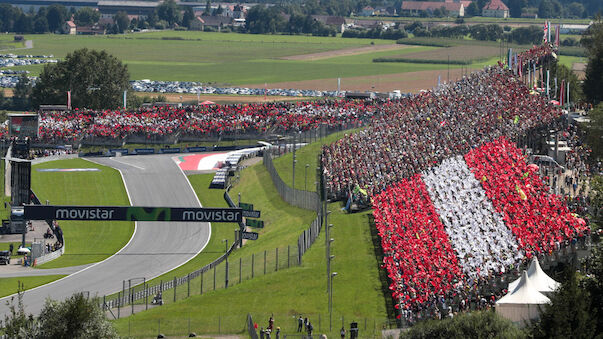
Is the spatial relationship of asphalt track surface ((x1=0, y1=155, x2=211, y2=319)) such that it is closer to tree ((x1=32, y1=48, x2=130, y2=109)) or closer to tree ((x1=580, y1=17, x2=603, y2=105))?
tree ((x1=580, y1=17, x2=603, y2=105))

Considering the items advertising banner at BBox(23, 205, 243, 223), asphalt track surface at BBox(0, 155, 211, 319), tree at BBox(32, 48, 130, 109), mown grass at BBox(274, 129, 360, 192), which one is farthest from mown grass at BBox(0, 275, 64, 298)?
tree at BBox(32, 48, 130, 109)

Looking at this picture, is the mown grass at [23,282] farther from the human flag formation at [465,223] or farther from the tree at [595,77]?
the tree at [595,77]

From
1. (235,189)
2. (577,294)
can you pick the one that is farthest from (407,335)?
(235,189)

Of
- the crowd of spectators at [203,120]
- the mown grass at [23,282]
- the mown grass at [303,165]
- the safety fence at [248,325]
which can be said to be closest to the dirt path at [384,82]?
the crowd of spectators at [203,120]

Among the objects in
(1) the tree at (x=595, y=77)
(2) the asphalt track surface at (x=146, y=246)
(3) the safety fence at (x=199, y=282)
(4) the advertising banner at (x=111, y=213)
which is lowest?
(2) the asphalt track surface at (x=146, y=246)

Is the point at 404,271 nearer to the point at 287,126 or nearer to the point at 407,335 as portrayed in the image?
the point at 407,335
